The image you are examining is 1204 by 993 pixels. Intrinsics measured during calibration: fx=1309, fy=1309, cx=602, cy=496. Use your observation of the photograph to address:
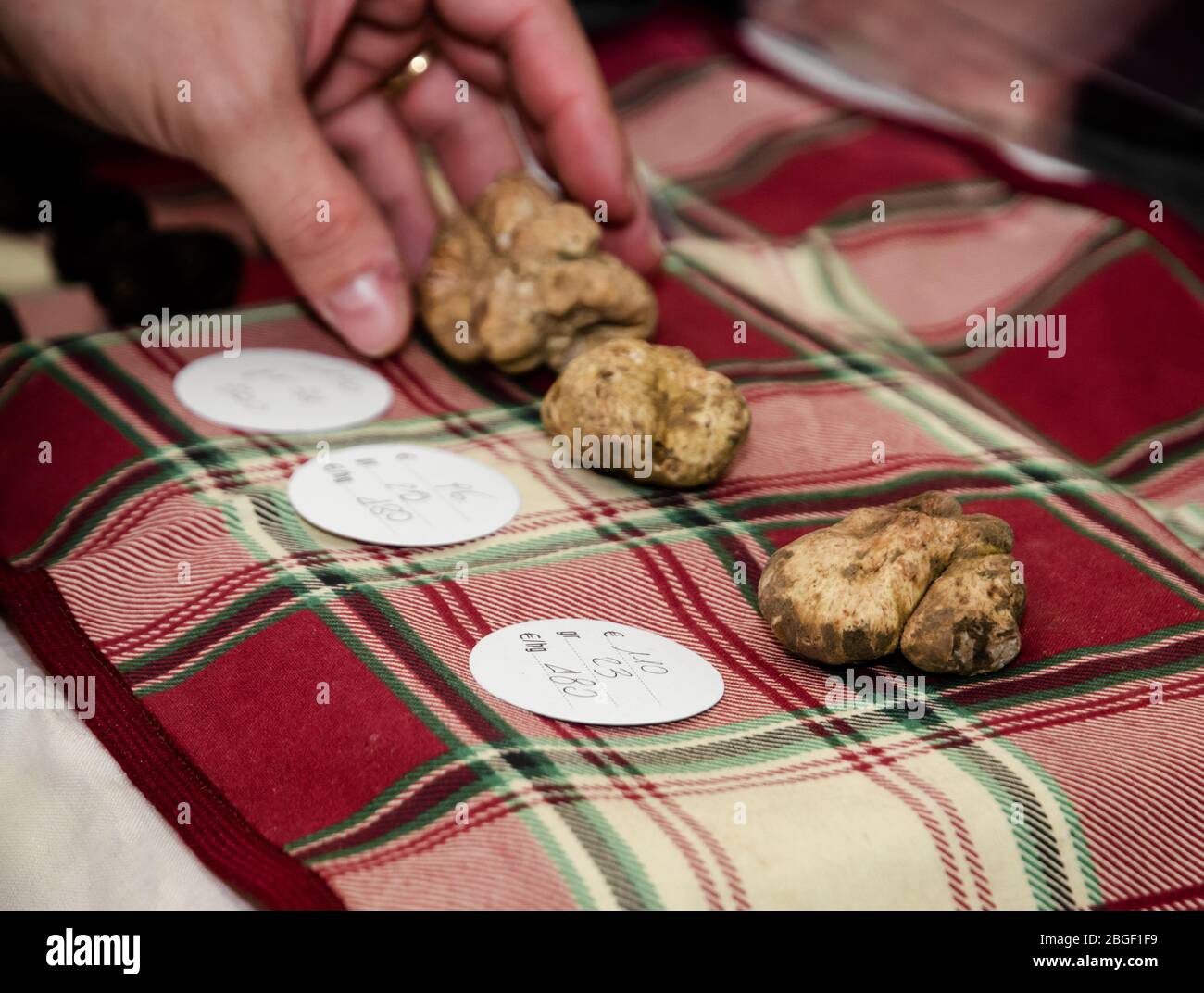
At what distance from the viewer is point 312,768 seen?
734mm

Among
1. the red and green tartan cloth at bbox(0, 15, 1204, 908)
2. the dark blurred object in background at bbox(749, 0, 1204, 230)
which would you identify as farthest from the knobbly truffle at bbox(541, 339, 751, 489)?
the dark blurred object in background at bbox(749, 0, 1204, 230)

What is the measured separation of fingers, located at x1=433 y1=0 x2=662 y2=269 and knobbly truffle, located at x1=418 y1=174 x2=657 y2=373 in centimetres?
10

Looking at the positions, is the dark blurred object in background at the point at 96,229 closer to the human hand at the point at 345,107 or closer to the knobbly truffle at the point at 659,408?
the human hand at the point at 345,107

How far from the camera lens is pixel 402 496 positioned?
0.94 m

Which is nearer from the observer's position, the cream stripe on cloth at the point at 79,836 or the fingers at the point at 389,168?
the cream stripe on cloth at the point at 79,836

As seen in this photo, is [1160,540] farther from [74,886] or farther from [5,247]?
[5,247]

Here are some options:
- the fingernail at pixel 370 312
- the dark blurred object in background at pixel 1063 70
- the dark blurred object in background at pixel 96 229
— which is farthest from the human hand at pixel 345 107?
the dark blurred object in background at pixel 1063 70

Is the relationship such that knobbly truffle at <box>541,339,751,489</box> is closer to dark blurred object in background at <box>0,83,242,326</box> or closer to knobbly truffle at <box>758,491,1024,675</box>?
knobbly truffle at <box>758,491,1024,675</box>

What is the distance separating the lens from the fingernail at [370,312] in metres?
1.16

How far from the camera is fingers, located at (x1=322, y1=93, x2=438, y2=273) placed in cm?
137

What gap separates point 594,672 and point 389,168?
29.7 inches

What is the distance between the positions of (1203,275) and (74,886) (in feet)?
3.81

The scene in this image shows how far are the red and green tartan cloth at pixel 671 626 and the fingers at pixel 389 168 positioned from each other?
20cm

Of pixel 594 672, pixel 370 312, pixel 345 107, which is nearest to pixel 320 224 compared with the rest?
pixel 370 312
